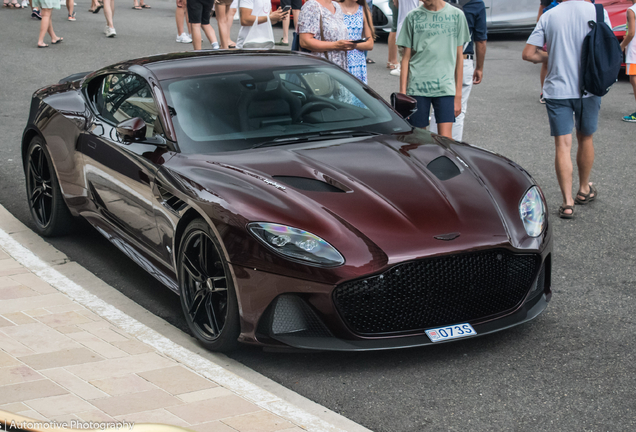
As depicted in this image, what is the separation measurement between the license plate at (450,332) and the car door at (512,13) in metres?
14.6

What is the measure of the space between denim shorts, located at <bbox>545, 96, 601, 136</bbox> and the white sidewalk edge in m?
3.84

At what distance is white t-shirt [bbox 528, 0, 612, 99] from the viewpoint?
6.52 m

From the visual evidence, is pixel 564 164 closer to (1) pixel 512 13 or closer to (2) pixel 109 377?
(2) pixel 109 377

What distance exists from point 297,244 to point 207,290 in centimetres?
66

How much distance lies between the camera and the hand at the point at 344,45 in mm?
7291

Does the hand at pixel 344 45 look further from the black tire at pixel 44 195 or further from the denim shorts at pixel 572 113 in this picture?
the black tire at pixel 44 195

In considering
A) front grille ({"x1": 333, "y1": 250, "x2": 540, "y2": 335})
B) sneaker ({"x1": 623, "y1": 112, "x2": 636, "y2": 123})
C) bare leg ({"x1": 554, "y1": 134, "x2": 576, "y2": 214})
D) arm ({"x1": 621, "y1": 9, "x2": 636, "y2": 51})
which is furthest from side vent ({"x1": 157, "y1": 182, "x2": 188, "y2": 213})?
sneaker ({"x1": 623, "y1": 112, "x2": 636, "y2": 123})

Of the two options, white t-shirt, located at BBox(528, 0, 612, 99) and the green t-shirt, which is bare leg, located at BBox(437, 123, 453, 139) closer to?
the green t-shirt

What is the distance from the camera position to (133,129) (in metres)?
4.70

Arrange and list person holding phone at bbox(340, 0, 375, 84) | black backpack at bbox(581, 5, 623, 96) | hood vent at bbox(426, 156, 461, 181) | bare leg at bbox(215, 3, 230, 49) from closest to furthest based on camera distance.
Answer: hood vent at bbox(426, 156, 461, 181)
black backpack at bbox(581, 5, 623, 96)
person holding phone at bbox(340, 0, 375, 84)
bare leg at bbox(215, 3, 230, 49)

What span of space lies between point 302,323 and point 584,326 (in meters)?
1.63

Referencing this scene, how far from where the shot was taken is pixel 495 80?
44.2 ft

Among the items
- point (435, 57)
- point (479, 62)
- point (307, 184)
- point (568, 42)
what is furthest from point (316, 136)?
point (479, 62)

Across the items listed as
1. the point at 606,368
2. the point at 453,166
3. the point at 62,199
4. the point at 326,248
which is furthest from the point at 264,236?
the point at 62,199
